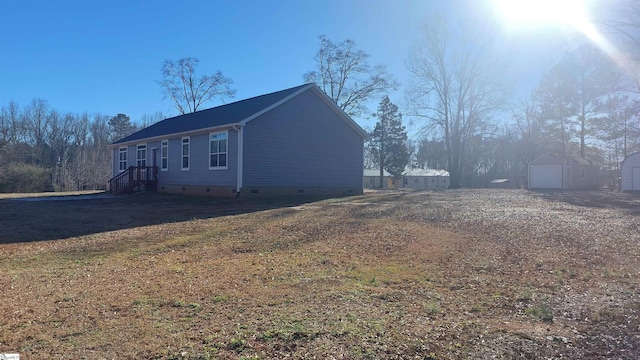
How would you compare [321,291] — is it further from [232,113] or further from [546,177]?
[546,177]

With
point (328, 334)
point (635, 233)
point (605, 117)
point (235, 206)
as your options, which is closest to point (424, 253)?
point (328, 334)

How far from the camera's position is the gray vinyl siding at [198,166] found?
18656 mm

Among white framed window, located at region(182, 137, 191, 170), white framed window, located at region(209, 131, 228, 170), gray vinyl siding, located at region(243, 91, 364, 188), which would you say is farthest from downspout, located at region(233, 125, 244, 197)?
white framed window, located at region(182, 137, 191, 170)

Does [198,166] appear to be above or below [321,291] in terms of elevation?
above

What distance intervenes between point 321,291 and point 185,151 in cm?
1813

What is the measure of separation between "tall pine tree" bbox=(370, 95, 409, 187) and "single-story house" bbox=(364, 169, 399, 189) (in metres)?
2.89

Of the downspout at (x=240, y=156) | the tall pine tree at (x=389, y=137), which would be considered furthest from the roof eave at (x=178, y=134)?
the tall pine tree at (x=389, y=137)

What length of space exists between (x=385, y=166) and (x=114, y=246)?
4804cm

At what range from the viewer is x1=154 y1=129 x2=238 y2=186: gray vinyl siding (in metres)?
18.7

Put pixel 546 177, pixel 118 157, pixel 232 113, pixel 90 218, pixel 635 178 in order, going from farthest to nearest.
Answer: pixel 546 177 < pixel 635 178 < pixel 118 157 < pixel 232 113 < pixel 90 218

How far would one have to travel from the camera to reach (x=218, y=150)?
19531 millimetres

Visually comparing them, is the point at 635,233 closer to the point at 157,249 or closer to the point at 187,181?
the point at 157,249

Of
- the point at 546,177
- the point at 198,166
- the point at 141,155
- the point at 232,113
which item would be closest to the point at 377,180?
the point at 546,177

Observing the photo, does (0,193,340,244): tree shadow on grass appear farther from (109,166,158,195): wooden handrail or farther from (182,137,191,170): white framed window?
(109,166,158,195): wooden handrail
